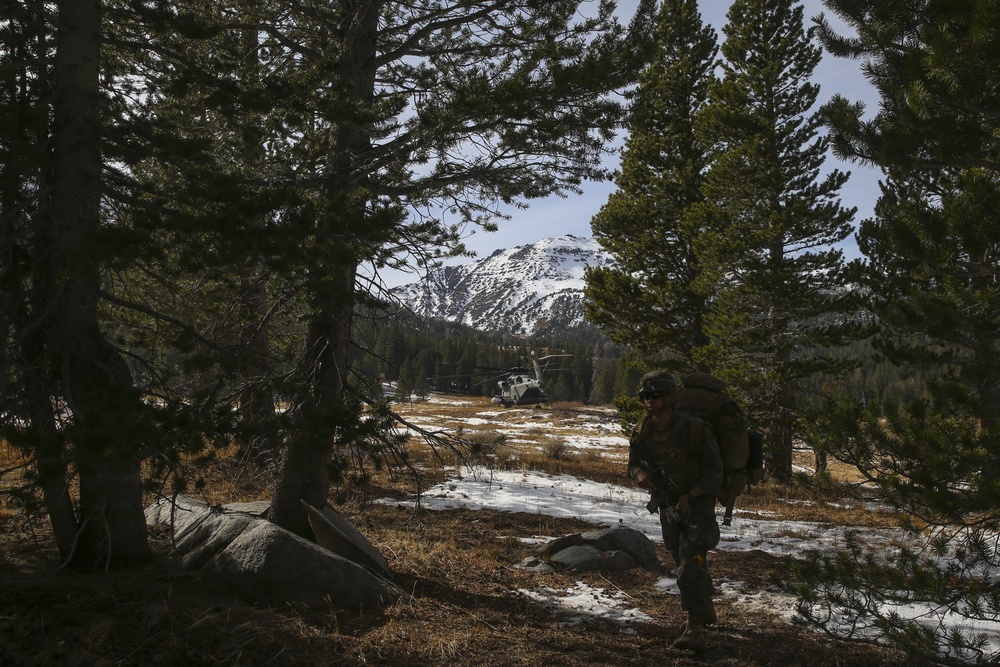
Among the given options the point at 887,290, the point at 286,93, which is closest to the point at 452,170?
the point at 286,93

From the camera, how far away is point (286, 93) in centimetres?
531

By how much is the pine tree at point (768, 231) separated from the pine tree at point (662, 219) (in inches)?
56.0

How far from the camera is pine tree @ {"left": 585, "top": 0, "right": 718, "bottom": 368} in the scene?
18078 mm

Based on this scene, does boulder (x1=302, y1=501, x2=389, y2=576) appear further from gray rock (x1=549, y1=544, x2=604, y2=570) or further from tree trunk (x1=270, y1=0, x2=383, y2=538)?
gray rock (x1=549, y1=544, x2=604, y2=570)

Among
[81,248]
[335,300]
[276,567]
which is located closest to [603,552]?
[276,567]

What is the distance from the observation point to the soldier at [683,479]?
4.76 metres

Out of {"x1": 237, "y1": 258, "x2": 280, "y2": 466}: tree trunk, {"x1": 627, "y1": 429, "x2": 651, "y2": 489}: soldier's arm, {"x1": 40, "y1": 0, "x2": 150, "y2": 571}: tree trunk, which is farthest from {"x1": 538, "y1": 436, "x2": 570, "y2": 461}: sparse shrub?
{"x1": 40, "y1": 0, "x2": 150, "y2": 571}: tree trunk

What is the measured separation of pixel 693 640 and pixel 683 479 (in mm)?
1173

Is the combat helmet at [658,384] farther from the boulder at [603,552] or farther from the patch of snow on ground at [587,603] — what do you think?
the boulder at [603,552]

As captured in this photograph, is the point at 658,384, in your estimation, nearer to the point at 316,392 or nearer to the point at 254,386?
the point at 316,392

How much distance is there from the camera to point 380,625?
15.0 feet

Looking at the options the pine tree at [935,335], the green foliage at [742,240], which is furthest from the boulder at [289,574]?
the green foliage at [742,240]

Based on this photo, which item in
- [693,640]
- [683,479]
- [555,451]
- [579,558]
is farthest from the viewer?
[555,451]

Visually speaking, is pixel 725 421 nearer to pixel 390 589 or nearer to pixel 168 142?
pixel 390 589
